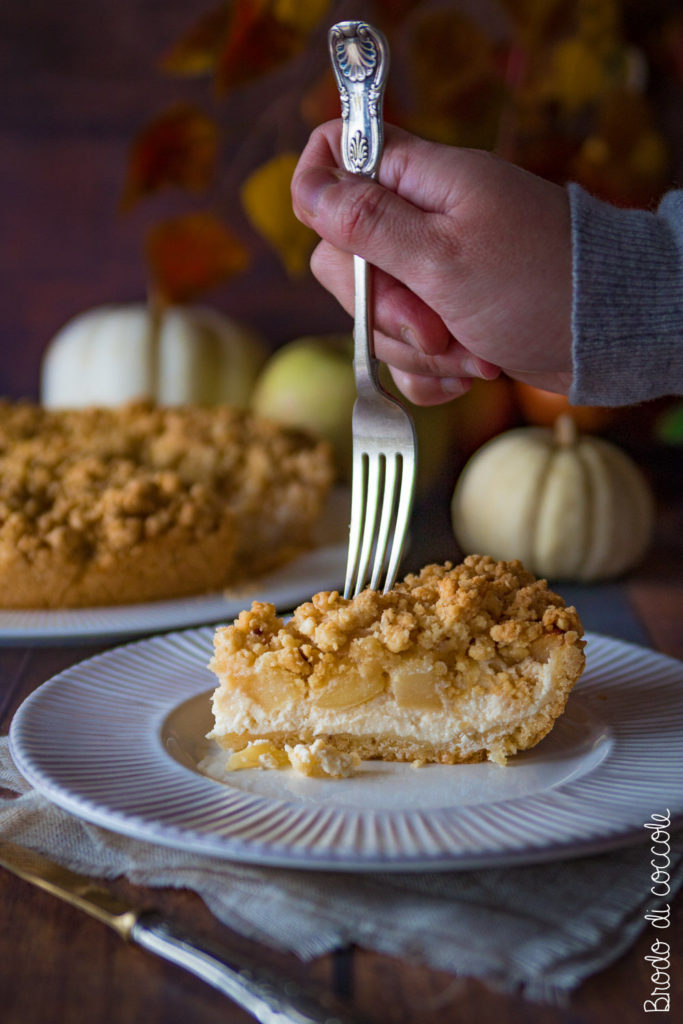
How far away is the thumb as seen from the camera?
125 cm

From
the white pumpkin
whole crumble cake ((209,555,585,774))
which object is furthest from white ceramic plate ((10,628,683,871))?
the white pumpkin

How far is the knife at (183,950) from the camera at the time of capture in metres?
0.78

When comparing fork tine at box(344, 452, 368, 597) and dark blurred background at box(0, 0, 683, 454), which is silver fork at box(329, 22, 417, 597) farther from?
dark blurred background at box(0, 0, 683, 454)

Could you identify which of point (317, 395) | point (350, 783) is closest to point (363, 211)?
point (350, 783)

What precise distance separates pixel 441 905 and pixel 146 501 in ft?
3.57

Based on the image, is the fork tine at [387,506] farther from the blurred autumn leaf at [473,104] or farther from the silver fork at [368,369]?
the blurred autumn leaf at [473,104]

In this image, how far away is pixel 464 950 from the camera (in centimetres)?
87

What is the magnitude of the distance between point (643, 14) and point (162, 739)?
259 cm

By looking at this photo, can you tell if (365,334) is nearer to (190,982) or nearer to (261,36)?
(190,982)

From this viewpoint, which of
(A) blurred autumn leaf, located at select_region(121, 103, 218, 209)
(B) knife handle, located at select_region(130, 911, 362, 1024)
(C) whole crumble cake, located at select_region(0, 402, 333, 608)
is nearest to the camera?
(B) knife handle, located at select_region(130, 911, 362, 1024)

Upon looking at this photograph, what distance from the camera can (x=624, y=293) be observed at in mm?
1271

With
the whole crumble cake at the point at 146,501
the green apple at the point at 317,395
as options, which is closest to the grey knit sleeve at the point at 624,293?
the whole crumble cake at the point at 146,501

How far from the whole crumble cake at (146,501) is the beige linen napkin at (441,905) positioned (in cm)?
76

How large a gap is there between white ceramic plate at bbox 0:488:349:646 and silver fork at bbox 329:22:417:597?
36cm
